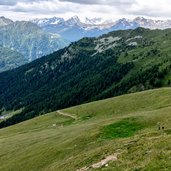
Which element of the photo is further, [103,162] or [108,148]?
[108,148]

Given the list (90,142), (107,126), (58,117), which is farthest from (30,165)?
(58,117)

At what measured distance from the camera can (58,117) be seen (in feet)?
492

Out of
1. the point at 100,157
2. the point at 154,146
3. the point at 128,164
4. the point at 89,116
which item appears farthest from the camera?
the point at 89,116

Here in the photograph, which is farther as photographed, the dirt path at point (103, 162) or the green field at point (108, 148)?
the dirt path at point (103, 162)

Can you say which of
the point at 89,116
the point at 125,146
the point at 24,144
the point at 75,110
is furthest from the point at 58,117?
the point at 125,146

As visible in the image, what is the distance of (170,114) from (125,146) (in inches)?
1083

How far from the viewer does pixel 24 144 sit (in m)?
81.8

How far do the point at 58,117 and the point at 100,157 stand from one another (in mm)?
Result: 106359

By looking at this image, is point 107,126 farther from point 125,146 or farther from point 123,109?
point 123,109

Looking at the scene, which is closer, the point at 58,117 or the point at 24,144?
the point at 24,144

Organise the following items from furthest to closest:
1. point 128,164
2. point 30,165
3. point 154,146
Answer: point 30,165, point 154,146, point 128,164

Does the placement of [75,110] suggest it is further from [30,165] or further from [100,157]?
[100,157]

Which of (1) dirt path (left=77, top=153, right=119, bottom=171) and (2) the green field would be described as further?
(1) dirt path (left=77, top=153, right=119, bottom=171)

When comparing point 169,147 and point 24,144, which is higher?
point 169,147
